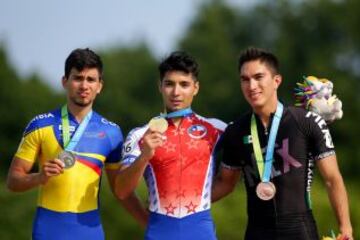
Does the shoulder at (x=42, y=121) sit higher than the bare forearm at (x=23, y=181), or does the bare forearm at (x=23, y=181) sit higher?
the shoulder at (x=42, y=121)

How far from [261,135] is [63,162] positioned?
168 centimetres

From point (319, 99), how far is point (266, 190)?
1.06 m

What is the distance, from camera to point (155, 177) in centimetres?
748

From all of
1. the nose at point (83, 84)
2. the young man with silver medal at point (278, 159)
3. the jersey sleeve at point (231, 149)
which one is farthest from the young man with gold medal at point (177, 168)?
the nose at point (83, 84)

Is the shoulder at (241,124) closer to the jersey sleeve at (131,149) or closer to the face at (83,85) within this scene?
the jersey sleeve at (131,149)

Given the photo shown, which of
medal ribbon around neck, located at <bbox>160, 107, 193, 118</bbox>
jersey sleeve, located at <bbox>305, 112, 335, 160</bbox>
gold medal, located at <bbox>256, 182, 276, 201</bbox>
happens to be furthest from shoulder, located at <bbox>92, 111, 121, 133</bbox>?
jersey sleeve, located at <bbox>305, 112, 335, 160</bbox>

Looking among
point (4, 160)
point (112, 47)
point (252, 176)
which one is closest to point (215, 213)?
point (252, 176)

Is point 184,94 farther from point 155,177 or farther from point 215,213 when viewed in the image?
point 215,213

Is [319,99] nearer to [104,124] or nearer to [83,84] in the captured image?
[104,124]

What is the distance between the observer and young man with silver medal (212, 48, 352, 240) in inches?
287

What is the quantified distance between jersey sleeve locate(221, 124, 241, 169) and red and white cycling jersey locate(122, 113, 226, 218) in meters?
0.11

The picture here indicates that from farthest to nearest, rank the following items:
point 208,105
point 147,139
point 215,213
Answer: point 208,105
point 215,213
point 147,139

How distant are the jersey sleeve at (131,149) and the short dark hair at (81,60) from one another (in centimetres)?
68

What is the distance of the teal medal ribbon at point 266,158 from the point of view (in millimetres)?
7250
